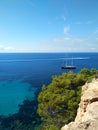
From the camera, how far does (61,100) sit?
24.0 metres

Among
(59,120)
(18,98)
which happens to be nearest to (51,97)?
(59,120)

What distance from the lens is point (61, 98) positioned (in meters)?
24.2

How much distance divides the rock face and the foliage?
6869mm

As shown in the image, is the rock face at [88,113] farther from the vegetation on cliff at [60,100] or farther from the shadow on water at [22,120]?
the shadow on water at [22,120]

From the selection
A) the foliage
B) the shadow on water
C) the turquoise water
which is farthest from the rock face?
the turquoise water

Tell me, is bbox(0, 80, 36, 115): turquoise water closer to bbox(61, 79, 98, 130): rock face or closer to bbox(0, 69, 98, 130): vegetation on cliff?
bbox(0, 69, 98, 130): vegetation on cliff

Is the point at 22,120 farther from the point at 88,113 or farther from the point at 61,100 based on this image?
the point at 88,113

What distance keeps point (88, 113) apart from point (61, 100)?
482 inches

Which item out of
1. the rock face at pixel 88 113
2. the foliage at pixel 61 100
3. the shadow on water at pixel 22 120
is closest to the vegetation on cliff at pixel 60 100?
the foliage at pixel 61 100

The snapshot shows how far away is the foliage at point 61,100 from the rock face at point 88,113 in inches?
270

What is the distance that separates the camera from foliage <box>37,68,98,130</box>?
24031 millimetres

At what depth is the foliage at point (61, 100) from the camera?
2403cm

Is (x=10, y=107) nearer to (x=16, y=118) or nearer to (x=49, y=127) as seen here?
(x=16, y=118)

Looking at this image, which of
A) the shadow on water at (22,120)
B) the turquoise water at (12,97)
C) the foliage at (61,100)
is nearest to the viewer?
the foliage at (61,100)
